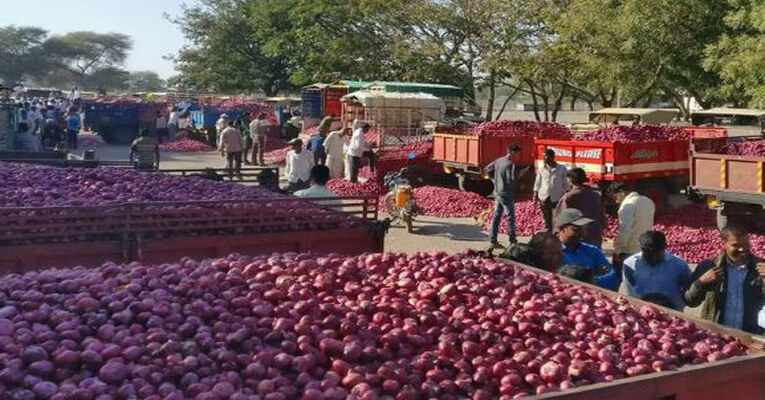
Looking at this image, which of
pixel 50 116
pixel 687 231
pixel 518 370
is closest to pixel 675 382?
pixel 518 370

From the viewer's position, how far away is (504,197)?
12344 mm

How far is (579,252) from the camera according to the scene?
6.29m

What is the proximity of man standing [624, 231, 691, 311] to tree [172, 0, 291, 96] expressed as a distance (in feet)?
163

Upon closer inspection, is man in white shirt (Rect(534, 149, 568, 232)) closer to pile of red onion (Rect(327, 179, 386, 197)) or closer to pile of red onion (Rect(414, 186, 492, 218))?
pile of red onion (Rect(414, 186, 492, 218))

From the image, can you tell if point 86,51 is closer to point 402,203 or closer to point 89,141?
point 89,141

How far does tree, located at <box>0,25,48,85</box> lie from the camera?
3568 inches

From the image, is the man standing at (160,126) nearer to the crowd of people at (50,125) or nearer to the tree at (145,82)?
the crowd of people at (50,125)

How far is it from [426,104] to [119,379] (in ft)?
75.9

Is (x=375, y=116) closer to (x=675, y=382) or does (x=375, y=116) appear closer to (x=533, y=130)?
(x=533, y=130)

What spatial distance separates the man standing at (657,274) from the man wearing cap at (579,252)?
0.28m

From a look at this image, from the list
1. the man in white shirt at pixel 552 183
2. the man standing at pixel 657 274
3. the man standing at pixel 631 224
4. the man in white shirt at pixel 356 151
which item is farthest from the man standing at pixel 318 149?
the man standing at pixel 657 274

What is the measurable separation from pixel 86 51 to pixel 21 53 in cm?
786

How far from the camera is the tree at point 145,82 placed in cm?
12000

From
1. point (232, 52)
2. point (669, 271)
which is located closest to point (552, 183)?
point (669, 271)
